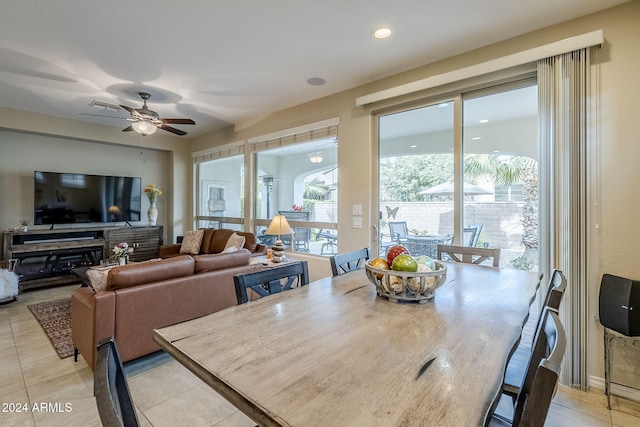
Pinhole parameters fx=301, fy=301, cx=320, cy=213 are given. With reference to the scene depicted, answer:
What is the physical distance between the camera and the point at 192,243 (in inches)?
208

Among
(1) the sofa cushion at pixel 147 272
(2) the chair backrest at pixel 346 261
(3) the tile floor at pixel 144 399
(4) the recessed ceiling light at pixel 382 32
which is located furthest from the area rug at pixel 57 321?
(4) the recessed ceiling light at pixel 382 32

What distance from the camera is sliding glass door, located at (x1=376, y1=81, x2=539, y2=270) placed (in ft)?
8.75

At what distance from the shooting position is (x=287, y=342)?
97 centimetres

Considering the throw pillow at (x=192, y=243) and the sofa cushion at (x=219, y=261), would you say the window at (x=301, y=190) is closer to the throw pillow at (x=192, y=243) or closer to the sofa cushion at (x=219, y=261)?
the throw pillow at (x=192, y=243)

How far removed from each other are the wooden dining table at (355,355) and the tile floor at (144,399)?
115 cm

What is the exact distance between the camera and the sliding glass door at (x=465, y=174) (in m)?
2.67

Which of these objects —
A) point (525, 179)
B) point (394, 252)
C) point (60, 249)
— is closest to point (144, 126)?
point (60, 249)

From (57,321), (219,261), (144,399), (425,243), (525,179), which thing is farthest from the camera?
(57,321)

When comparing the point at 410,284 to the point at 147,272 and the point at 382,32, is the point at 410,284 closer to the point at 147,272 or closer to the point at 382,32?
the point at 147,272

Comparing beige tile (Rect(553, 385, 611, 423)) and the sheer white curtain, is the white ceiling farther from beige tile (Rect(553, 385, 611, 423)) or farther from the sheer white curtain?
beige tile (Rect(553, 385, 611, 423))

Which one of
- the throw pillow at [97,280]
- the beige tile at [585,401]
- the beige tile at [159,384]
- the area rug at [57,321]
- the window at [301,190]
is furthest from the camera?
the window at [301,190]

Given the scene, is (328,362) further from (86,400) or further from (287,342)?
(86,400)

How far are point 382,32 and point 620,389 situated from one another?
10.5 feet

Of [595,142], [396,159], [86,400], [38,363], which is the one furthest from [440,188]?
[38,363]
